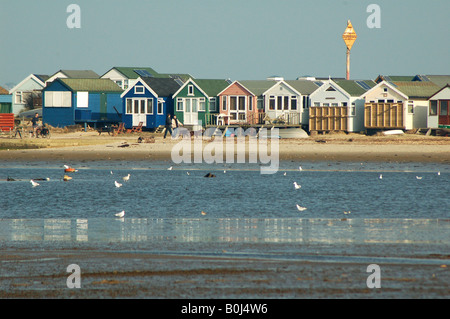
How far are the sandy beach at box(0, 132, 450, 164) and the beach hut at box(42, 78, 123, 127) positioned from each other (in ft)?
57.3

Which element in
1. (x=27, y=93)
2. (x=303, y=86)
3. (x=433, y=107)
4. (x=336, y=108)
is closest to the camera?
(x=433, y=107)

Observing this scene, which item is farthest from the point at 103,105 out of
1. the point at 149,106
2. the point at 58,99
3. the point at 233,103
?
Result: the point at 233,103

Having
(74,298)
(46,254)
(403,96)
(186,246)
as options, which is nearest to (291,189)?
(186,246)

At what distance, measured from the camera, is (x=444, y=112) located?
56.8 meters

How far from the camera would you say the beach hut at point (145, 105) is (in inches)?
2596

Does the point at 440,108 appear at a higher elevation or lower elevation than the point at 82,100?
lower

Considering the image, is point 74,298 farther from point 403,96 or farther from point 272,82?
point 272,82

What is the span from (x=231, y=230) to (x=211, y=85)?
52.4 metres

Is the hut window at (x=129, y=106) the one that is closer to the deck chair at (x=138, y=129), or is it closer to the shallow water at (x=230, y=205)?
the deck chair at (x=138, y=129)

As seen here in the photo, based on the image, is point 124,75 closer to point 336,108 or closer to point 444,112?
point 336,108

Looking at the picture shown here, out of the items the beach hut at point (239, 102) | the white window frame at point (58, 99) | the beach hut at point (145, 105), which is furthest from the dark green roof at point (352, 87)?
the white window frame at point (58, 99)

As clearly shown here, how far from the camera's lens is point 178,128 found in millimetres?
62250

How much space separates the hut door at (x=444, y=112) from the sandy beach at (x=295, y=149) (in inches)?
207

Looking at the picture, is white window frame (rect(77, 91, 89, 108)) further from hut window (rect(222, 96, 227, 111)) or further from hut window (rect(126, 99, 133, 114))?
hut window (rect(222, 96, 227, 111))
